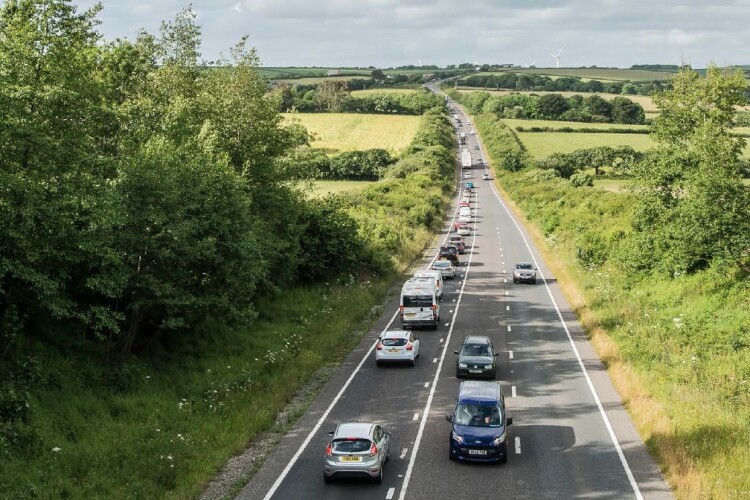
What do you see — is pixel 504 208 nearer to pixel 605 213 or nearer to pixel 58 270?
pixel 605 213

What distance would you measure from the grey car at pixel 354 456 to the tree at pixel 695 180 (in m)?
28.1

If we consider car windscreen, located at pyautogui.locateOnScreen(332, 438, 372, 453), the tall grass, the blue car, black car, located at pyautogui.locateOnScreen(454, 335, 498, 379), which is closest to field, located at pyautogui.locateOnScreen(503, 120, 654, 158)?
the tall grass

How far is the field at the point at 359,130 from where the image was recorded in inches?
5556

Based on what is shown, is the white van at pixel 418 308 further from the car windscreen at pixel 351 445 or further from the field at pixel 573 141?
the field at pixel 573 141

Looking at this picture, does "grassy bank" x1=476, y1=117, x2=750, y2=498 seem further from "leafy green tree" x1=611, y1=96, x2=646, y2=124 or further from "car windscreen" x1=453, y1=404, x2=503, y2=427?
"leafy green tree" x1=611, y1=96, x2=646, y2=124

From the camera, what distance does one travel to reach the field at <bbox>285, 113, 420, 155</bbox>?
14112 centimetres

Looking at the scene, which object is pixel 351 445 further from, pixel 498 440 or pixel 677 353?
pixel 677 353

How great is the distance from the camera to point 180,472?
792 inches

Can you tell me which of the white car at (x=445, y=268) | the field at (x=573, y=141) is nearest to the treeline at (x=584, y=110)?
the field at (x=573, y=141)

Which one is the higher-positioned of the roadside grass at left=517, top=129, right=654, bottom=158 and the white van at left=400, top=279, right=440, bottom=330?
the roadside grass at left=517, top=129, right=654, bottom=158

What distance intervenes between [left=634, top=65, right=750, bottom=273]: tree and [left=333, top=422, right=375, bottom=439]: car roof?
27.8m

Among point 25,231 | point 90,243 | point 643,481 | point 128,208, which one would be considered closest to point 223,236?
point 128,208

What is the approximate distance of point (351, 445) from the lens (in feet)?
65.1

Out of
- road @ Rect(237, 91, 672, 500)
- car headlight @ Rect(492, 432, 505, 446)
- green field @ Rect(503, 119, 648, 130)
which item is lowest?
road @ Rect(237, 91, 672, 500)
